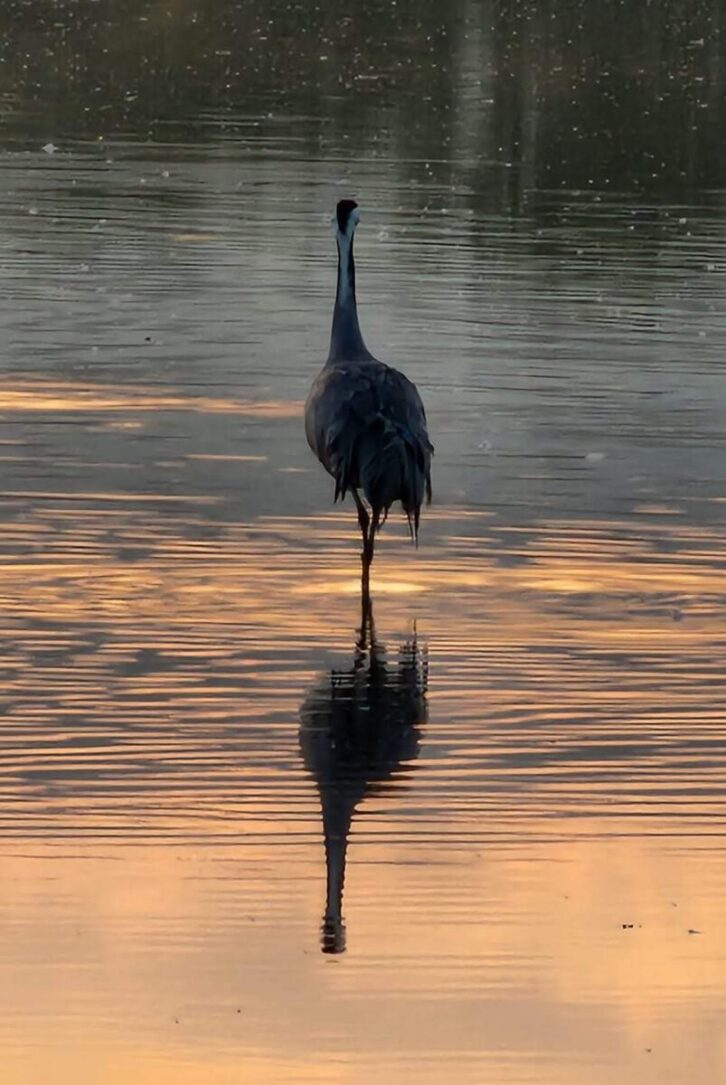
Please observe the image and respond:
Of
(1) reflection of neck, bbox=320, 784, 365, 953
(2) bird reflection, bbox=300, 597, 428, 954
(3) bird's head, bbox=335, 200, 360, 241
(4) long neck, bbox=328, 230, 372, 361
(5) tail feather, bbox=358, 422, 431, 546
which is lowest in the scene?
(2) bird reflection, bbox=300, 597, 428, 954

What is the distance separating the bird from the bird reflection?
0.69 meters

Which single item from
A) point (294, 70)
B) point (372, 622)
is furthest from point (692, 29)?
point (372, 622)

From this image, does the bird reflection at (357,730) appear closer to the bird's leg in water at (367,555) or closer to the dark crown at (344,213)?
the bird's leg in water at (367,555)

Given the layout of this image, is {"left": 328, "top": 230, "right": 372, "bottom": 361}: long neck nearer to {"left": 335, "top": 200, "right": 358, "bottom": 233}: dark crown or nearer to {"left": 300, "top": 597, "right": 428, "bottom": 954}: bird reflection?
{"left": 335, "top": 200, "right": 358, "bottom": 233}: dark crown

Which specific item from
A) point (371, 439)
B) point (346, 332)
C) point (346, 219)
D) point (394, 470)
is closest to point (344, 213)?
point (346, 219)

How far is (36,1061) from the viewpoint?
23.9 ft

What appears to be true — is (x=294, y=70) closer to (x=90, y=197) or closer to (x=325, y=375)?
(x=90, y=197)

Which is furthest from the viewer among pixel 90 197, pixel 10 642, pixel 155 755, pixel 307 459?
pixel 90 197

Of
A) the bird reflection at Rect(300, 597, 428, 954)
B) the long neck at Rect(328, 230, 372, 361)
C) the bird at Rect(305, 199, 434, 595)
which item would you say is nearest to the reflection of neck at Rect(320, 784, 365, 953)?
the bird reflection at Rect(300, 597, 428, 954)

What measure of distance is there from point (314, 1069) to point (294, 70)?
42404 millimetres

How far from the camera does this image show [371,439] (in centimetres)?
1305

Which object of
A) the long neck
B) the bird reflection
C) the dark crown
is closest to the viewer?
the bird reflection

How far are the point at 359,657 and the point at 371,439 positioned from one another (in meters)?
1.46

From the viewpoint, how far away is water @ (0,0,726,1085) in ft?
25.7
